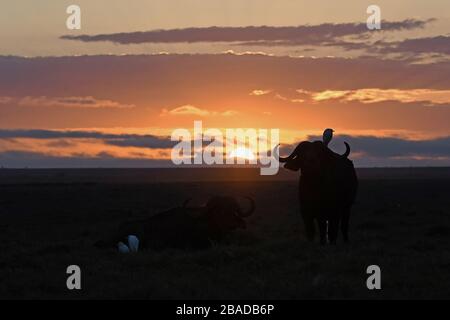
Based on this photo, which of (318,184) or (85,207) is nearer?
(318,184)

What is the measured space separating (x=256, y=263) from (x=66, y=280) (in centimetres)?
292

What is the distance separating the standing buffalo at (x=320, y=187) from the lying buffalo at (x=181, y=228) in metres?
1.45

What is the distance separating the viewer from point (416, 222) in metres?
25.6

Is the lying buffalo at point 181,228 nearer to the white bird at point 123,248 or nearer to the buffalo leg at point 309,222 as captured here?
the white bird at point 123,248

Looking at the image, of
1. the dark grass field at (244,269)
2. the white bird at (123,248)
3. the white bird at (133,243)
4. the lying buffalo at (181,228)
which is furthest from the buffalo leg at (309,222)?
the white bird at (123,248)

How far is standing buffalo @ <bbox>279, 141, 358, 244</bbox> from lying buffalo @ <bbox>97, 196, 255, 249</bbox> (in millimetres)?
1448

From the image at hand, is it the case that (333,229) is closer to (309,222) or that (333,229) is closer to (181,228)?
(309,222)

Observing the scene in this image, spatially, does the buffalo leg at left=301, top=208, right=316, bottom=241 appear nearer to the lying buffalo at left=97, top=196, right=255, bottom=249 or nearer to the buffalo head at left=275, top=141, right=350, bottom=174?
the buffalo head at left=275, top=141, right=350, bottom=174

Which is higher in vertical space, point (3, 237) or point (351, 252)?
point (3, 237)

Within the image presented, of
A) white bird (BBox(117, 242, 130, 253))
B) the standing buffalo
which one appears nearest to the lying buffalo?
white bird (BBox(117, 242, 130, 253))

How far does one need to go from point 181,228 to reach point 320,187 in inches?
106
